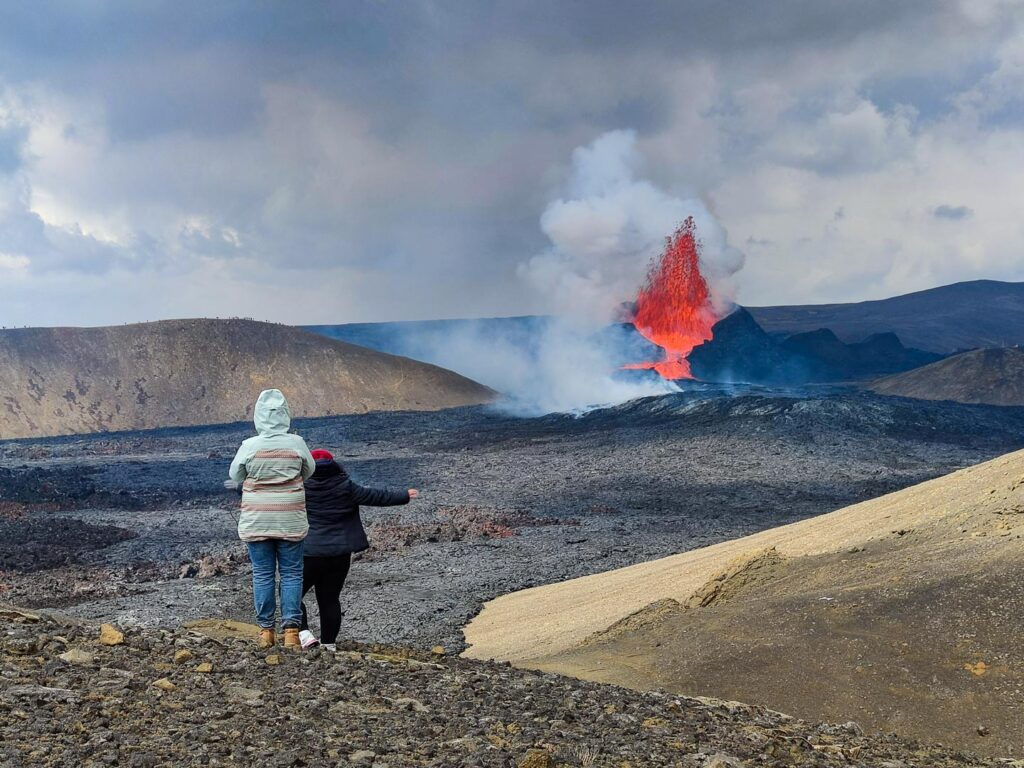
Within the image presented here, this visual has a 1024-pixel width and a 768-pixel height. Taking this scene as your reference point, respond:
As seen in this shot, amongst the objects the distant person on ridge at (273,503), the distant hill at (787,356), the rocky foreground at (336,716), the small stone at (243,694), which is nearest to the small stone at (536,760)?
the rocky foreground at (336,716)

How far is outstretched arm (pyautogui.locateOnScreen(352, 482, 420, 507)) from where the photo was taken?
7.45 m

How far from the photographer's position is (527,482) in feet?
113

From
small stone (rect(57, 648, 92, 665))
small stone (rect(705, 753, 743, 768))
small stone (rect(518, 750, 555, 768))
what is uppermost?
small stone (rect(57, 648, 92, 665))

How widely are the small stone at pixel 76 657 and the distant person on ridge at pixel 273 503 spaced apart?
111 centimetres

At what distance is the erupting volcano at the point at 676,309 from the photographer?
65312mm

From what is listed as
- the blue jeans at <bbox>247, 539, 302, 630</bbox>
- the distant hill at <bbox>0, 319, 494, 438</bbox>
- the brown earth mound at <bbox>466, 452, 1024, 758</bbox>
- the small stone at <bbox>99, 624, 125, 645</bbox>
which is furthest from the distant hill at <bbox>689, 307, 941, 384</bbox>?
the small stone at <bbox>99, 624, 125, 645</bbox>

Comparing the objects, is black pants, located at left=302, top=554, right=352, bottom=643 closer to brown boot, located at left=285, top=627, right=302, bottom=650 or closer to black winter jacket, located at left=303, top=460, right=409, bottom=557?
black winter jacket, located at left=303, top=460, right=409, bottom=557

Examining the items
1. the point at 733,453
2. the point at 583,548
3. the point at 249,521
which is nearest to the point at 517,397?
the point at 733,453

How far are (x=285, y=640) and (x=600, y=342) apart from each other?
2660 inches

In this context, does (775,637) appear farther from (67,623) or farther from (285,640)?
(67,623)

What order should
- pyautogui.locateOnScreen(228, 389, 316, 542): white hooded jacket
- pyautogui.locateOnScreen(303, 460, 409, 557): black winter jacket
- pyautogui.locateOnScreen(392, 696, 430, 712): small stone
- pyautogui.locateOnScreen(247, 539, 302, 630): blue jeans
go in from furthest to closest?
pyautogui.locateOnScreen(303, 460, 409, 557): black winter jacket → pyautogui.locateOnScreen(247, 539, 302, 630): blue jeans → pyautogui.locateOnScreen(228, 389, 316, 542): white hooded jacket → pyautogui.locateOnScreen(392, 696, 430, 712): small stone

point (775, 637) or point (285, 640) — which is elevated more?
point (285, 640)

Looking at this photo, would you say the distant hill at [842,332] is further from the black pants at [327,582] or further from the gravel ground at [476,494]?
the black pants at [327,582]

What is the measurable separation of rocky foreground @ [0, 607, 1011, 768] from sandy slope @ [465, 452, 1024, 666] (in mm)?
3968
